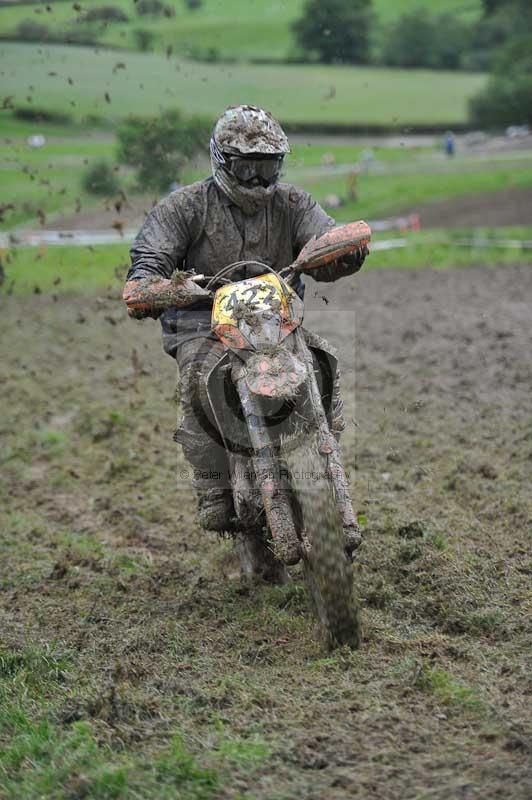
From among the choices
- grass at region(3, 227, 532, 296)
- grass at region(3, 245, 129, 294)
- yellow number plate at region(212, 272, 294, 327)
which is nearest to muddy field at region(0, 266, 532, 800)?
yellow number plate at region(212, 272, 294, 327)

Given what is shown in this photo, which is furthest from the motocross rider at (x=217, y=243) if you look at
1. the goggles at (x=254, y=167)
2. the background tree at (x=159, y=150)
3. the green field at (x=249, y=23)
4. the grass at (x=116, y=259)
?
the green field at (x=249, y=23)

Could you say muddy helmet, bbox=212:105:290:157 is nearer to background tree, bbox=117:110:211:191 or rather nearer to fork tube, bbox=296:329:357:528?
fork tube, bbox=296:329:357:528

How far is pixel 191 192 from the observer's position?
6906 millimetres

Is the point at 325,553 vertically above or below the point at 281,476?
below

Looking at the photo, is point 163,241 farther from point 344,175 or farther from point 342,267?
point 344,175

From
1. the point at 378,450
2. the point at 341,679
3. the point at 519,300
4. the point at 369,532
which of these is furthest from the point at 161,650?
the point at 519,300

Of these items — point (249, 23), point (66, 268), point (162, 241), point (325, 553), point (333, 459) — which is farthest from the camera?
point (249, 23)

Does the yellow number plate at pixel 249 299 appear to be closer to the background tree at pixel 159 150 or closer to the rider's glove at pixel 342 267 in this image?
the rider's glove at pixel 342 267

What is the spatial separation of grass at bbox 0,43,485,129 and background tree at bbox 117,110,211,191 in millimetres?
1535

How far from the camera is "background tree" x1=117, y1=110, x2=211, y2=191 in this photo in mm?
10891

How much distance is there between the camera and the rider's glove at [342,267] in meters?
6.66

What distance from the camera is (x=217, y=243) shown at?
6.88 m

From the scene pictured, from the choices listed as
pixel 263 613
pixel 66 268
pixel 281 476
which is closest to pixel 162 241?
pixel 281 476

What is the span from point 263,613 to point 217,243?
85.4 inches
